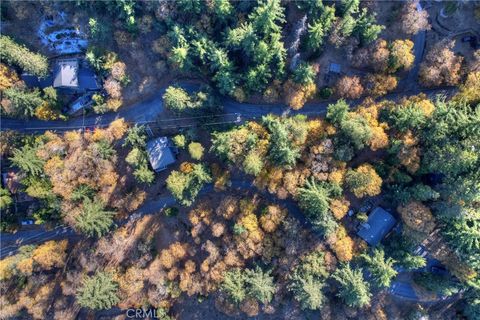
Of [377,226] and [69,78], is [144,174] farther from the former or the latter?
[377,226]

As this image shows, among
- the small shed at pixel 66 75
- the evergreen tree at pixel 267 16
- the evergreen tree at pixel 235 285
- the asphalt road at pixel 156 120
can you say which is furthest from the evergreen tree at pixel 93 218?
the evergreen tree at pixel 267 16

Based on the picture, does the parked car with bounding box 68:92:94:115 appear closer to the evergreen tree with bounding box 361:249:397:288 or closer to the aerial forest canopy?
the aerial forest canopy

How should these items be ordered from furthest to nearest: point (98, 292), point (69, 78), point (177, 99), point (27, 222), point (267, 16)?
1. point (27, 222)
2. point (69, 78)
3. point (98, 292)
4. point (177, 99)
5. point (267, 16)

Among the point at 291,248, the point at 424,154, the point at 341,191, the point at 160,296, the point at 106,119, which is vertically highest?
the point at 424,154

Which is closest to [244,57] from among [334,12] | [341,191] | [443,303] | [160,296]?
[334,12]

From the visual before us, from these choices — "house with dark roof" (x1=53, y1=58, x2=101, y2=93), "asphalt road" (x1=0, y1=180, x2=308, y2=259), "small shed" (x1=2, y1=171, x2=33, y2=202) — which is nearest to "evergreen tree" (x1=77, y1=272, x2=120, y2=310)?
"asphalt road" (x1=0, y1=180, x2=308, y2=259)

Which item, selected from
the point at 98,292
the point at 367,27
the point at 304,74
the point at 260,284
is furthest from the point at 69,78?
the point at 367,27

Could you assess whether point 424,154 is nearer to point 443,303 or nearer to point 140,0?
point 443,303
